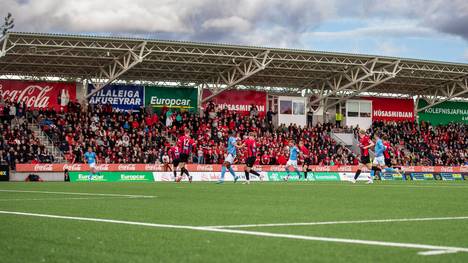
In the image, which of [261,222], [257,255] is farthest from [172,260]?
[261,222]

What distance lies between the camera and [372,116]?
6838 cm

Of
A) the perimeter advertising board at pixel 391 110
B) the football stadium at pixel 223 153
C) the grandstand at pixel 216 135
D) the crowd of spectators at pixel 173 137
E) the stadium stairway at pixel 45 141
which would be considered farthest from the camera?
the perimeter advertising board at pixel 391 110

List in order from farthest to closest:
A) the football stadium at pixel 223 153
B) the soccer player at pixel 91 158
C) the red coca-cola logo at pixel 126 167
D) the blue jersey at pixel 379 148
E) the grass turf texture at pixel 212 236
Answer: the red coca-cola logo at pixel 126 167 → the soccer player at pixel 91 158 → the blue jersey at pixel 379 148 → the football stadium at pixel 223 153 → the grass turf texture at pixel 212 236

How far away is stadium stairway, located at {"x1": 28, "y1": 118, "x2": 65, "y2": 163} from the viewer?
43.8 meters

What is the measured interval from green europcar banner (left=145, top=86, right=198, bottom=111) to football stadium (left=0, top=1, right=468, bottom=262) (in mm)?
115

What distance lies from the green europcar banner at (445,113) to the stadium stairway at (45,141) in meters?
38.6

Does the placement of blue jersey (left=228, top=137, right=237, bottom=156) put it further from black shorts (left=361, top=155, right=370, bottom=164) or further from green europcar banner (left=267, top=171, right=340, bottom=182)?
green europcar banner (left=267, top=171, right=340, bottom=182)

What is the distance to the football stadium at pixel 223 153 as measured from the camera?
7.88m

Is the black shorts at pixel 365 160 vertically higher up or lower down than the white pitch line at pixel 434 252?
higher up

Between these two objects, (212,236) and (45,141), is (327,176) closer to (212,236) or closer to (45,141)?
(45,141)

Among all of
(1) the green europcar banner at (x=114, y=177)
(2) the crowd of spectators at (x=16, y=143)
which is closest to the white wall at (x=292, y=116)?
(1) the green europcar banner at (x=114, y=177)

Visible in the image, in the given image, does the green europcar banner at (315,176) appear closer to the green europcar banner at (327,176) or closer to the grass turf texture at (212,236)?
the green europcar banner at (327,176)

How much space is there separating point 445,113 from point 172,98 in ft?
96.9

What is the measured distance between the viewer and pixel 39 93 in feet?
178
